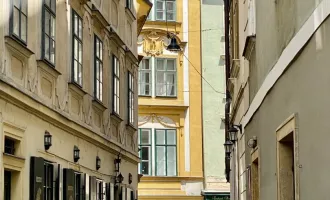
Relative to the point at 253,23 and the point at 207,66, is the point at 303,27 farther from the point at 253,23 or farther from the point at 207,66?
the point at 207,66

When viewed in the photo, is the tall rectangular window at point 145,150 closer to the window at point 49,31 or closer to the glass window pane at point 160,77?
the glass window pane at point 160,77

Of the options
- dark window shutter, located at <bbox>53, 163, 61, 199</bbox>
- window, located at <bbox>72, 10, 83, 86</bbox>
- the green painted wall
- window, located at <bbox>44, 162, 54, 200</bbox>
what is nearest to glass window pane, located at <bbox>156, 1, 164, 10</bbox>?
the green painted wall

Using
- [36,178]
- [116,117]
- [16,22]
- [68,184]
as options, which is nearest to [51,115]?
[36,178]

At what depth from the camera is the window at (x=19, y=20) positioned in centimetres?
1052

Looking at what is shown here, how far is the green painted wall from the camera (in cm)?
3316

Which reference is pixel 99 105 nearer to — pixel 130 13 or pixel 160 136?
pixel 130 13

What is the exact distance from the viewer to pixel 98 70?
16609 mm

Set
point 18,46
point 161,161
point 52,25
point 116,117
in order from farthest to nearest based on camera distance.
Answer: point 161,161 → point 116,117 → point 52,25 → point 18,46

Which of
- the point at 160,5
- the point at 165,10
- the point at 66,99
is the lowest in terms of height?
the point at 66,99

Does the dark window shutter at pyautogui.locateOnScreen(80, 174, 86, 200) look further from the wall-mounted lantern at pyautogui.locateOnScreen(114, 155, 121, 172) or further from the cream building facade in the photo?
the wall-mounted lantern at pyautogui.locateOnScreen(114, 155, 121, 172)

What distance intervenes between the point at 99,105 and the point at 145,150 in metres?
16.3

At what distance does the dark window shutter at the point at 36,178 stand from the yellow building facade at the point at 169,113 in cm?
2058

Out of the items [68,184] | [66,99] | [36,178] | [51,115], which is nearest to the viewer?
[36,178]

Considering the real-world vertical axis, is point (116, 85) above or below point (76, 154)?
above
